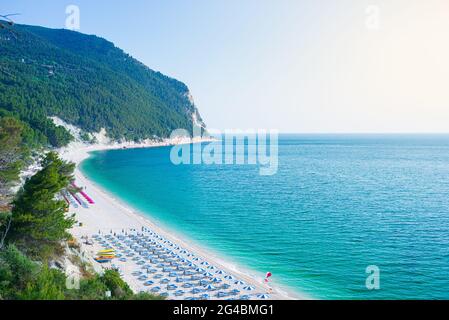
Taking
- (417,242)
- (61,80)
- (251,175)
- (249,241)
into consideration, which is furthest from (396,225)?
(61,80)

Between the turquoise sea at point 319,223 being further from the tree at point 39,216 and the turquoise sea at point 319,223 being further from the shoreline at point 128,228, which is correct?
the tree at point 39,216

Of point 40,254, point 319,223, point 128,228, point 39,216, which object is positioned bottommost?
point 319,223

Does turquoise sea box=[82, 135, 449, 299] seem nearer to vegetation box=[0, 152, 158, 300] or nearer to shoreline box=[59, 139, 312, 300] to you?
shoreline box=[59, 139, 312, 300]

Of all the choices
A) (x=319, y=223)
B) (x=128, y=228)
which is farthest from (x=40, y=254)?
(x=319, y=223)

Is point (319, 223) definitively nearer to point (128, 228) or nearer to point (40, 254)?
point (128, 228)

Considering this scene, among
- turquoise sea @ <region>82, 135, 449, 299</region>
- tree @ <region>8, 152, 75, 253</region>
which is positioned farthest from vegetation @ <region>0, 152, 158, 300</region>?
turquoise sea @ <region>82, 135, 449, 299</region>

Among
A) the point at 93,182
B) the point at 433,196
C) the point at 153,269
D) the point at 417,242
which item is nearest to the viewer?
the point at 153,269
